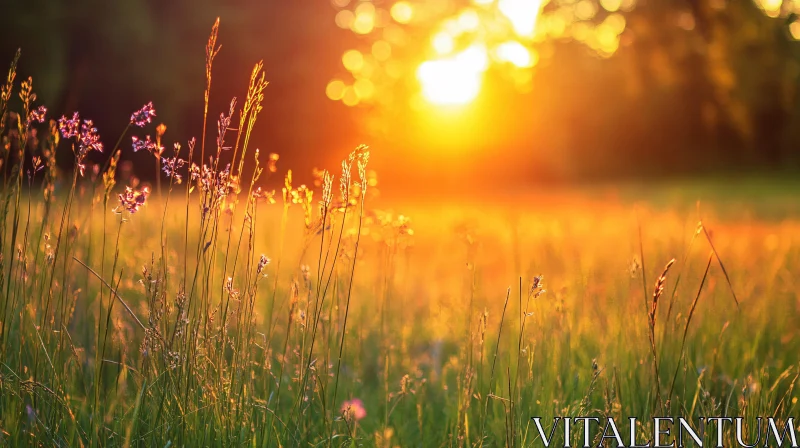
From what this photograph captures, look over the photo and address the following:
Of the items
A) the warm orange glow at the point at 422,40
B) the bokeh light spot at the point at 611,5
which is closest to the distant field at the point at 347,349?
the bokeh light spot at the point at 611,5

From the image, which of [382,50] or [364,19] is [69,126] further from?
[382,50]

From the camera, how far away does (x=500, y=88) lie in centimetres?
3134

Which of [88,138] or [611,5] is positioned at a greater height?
[611,5]

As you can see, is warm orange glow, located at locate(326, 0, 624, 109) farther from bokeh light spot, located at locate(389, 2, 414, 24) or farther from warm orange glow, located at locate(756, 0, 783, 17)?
warm orange glow, located at locate(756, 0, 783, 17)

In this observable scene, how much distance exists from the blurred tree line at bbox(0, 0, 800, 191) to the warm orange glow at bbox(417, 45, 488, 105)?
2437 millimetres

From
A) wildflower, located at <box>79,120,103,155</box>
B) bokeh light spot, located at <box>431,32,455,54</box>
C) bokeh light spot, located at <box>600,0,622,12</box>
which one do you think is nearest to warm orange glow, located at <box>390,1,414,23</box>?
bokeh light spot, located at <box>431,32,455,54</box>

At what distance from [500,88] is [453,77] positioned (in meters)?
16.9

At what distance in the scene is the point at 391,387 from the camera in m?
2.88

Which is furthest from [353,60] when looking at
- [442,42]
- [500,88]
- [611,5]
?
[611,5]

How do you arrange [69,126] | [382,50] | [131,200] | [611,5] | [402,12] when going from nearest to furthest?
1. [131,200]
2. [69,126]
3. [611,5]
4. [402,12]
5. [382,50]

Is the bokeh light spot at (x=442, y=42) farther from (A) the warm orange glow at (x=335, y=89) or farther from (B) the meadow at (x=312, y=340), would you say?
(B) the meadow at (x=312, y=340)

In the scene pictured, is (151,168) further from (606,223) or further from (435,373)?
(435,373)

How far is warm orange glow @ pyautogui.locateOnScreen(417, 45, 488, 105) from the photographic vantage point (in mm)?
17856

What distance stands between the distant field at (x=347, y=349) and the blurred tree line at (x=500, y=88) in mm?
951
